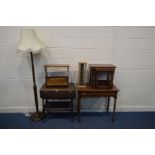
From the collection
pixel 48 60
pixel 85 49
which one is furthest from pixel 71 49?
pixel 48 60

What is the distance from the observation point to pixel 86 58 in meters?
2.86

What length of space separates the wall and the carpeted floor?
0.66 feet

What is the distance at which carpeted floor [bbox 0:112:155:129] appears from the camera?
2703 mm

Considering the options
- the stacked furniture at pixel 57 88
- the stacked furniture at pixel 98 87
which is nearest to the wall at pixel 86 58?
the stacked furniture at pixel 57 88

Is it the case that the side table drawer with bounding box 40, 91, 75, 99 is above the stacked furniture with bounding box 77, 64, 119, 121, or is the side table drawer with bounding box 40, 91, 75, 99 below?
below

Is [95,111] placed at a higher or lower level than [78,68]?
lower

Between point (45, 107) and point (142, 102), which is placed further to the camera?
point (142, 102)

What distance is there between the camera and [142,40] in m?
2.81

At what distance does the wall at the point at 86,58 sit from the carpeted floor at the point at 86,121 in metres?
0.20

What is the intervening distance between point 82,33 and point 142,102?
1.72 meters

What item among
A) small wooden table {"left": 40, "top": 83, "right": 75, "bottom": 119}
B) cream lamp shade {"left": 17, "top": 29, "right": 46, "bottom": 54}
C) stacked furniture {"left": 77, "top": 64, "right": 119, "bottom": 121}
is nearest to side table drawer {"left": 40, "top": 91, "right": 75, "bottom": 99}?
small wooden table {"left": 40, "top": 83, "right": 75, "bottom": 119}

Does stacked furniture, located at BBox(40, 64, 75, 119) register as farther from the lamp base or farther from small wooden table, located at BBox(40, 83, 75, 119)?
the lamp base

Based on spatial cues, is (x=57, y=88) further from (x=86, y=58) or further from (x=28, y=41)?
(x=28, y=41)

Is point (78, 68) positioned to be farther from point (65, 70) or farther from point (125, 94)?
point (125, 94)
